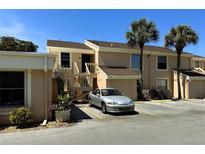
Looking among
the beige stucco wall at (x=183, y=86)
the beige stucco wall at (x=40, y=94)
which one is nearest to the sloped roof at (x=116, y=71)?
the beige stucco wall at (x=183, y=86)

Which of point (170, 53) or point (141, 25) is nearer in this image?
point (141, 25)

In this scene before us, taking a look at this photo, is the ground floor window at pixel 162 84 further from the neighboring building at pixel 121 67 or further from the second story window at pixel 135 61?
the second story window at pixel 135 61

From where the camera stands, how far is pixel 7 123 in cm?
1234

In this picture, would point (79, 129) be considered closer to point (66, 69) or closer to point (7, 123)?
point (7, 123)

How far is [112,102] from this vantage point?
48.9 ft

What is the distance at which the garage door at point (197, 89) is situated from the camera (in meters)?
27.5

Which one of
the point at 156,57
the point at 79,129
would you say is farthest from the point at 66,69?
the point at 79,129

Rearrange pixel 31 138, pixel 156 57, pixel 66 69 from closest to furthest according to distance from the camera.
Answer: pixel 31 138, pixel 66 69, pixel 156 57

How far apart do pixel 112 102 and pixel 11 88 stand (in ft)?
18.5

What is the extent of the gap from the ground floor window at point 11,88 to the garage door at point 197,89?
1986cm

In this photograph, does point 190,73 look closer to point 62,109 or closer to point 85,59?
point 85,59

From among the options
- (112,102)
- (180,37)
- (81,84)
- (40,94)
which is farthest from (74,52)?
(40,94)

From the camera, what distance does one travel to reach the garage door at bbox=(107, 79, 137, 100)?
23.4 metres

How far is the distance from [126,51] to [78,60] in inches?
206
